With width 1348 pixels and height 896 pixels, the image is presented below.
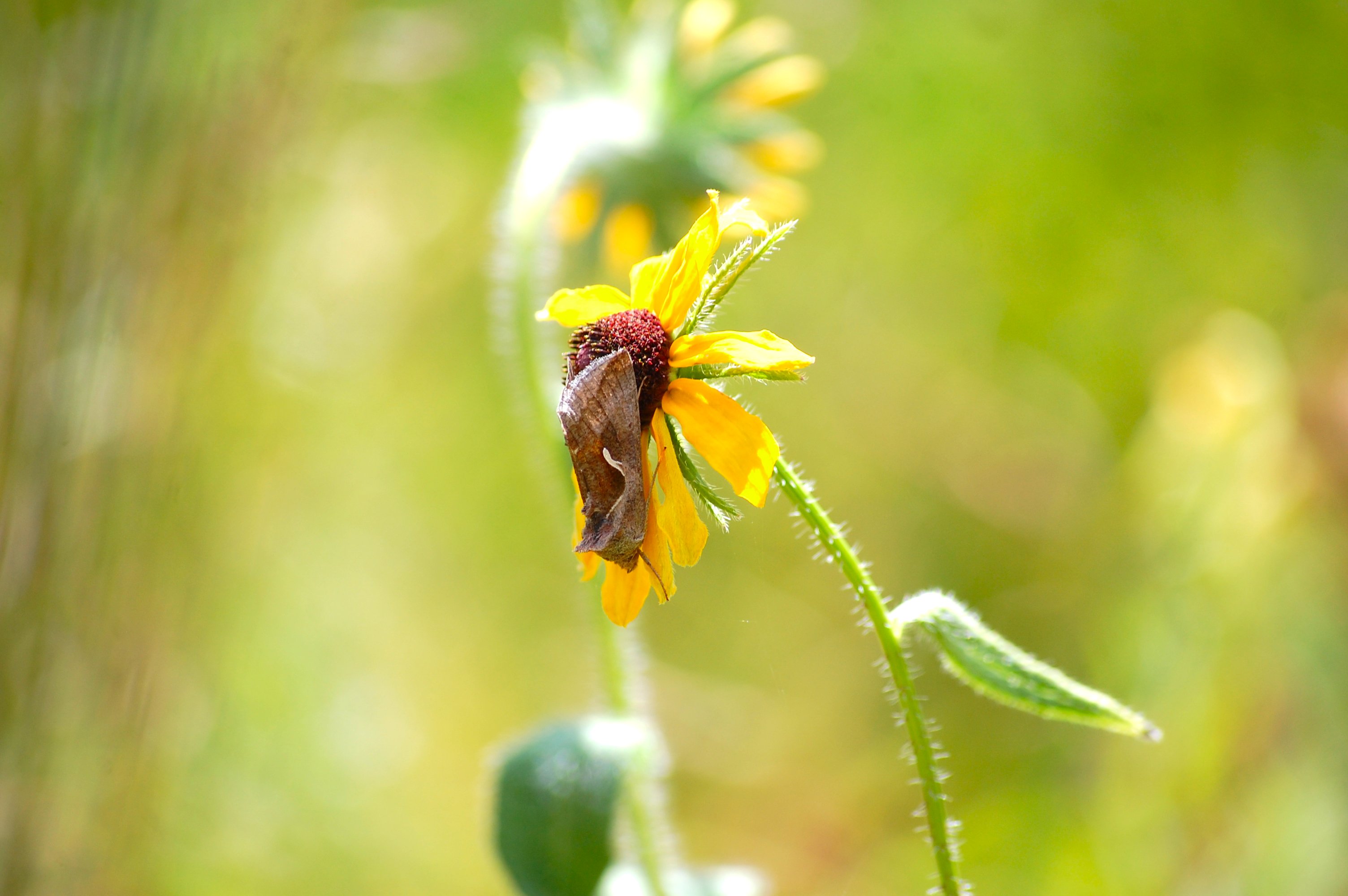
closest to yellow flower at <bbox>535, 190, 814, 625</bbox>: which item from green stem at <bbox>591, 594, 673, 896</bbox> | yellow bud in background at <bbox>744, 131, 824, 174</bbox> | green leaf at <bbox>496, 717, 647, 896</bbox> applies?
green leaf at <bbox>496, 717, 647, 896</bbox>

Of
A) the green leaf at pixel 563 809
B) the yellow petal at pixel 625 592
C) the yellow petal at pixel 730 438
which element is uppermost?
the yellow petal at pixel 730 438

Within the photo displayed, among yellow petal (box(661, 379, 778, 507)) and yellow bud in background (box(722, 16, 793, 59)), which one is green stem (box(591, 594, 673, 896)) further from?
yellow bud in background (box(722, 16, 793, 59))

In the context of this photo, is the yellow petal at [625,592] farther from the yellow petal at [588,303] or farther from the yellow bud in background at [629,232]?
the yellow bud in background at [629,232]

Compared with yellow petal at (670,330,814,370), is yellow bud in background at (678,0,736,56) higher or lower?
higher

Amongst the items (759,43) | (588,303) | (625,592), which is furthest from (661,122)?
(625,592)

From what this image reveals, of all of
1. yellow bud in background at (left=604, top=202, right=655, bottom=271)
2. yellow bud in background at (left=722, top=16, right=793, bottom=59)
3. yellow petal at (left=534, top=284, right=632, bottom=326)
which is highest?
yellow bud in background at (left=722, top=16, right=793, bottom=59)

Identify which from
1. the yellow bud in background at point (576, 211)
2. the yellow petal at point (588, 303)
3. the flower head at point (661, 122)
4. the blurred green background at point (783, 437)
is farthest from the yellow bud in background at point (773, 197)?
the yellow petal at point (588, 303)
